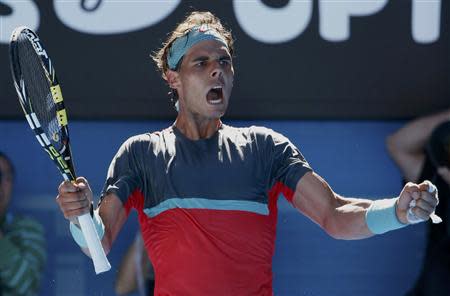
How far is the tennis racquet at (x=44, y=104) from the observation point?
133 inches

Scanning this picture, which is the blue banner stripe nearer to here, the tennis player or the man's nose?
the tennis player

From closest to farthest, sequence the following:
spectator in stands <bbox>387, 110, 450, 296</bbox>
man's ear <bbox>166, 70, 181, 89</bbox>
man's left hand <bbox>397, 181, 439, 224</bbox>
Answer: man's left hand <bbox>397, 181, 439, 224</bbox>, man's ear <bbox>166, 70, 181, 89</bbox>, spectator in stands <bbox>387, 110, 450, 296</bbox>

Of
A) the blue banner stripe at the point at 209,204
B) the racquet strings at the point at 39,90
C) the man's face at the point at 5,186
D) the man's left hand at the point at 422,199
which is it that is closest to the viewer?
the man's left hand at the point at 422,199

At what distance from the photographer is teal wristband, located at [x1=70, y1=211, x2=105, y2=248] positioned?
3469 millimetres

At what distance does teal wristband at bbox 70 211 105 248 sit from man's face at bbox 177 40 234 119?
57cm

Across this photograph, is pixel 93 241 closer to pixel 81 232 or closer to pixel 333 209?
pixel 81 232

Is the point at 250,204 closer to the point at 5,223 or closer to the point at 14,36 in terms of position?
the point at 14,36

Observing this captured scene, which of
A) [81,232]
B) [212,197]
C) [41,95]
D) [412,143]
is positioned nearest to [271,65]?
[412,143]

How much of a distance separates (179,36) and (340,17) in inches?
39.6

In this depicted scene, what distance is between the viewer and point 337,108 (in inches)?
190

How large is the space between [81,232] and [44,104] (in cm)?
52

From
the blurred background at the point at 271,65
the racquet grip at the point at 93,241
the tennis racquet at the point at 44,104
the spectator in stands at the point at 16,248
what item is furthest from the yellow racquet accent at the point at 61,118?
the spectator in stands at the point at 16,248

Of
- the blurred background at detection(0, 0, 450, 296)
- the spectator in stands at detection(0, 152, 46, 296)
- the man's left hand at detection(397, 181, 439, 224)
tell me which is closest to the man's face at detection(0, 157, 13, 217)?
the spectator in stands at detection(0, 152, 46, 296)

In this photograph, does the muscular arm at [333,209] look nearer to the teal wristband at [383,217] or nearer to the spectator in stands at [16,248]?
the teal wristband at [383,217]
